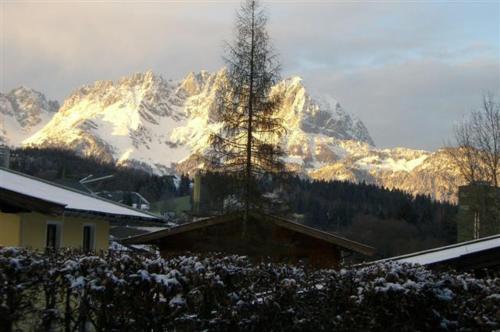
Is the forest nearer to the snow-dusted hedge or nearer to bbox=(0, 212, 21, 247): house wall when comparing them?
bbox=(0, 212, 21, 247): house wall

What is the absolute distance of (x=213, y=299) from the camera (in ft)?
24.9

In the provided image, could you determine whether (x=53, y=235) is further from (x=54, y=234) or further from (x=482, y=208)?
(x=482, y=208)

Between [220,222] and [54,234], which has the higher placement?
[220,222]

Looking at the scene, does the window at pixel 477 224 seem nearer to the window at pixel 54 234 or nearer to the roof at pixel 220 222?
the roof at pixel 220 222

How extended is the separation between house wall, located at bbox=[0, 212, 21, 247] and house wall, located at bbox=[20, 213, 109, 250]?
0.40 feet

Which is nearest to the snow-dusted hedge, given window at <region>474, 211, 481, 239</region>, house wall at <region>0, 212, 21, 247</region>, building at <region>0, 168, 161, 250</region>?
building at <region>0, 168, 161, 250</region>

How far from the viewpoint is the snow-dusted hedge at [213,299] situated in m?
7.24

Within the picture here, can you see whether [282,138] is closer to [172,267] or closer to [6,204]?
[6,204]

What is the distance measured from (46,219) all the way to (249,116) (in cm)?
796

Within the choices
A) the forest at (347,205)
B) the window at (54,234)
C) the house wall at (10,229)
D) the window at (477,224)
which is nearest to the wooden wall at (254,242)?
the window at (54,234)

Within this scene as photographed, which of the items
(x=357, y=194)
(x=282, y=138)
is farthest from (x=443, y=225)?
(x=282, y=138)

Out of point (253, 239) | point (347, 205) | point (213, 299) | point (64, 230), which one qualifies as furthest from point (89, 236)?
point (347, 205)

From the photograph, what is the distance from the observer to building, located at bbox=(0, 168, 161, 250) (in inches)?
481

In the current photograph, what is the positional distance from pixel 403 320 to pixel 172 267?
2562 millimetres
